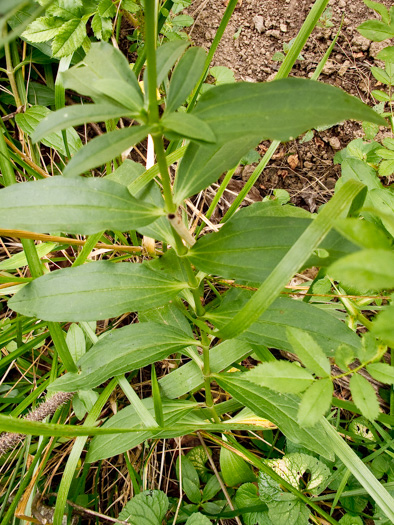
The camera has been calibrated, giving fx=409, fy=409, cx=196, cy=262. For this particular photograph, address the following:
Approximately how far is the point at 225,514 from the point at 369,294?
88 centimetres

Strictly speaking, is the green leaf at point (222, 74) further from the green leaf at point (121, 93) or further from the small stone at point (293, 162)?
the green leaf at point (121, 93)

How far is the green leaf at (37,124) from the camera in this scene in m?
1.73

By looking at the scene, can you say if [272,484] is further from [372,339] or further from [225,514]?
[372,339]

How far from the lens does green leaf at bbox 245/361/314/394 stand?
0.84 metres

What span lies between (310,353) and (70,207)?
0.62m

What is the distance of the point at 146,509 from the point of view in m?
1.34

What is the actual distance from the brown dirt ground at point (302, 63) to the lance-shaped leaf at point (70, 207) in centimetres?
113

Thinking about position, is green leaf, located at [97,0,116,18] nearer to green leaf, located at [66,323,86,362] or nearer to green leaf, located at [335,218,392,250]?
green leaf, located at [66,323,86,362]

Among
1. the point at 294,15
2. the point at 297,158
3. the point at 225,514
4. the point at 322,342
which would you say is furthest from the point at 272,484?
the point at 294,15

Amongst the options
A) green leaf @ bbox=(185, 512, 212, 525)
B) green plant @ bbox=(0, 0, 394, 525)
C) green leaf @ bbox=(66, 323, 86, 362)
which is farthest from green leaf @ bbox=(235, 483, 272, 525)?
green leaf @ bbox=(66, 323, 86, 362)

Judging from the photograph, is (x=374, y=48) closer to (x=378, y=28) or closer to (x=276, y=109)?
(x=378, y=28)

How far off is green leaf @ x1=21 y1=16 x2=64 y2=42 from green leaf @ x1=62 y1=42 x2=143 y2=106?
3.25 ft

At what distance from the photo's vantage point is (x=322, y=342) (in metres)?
1.04

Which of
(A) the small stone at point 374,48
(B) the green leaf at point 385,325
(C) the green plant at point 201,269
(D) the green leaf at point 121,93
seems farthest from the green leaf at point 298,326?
(A) the small stone at point 374,48
